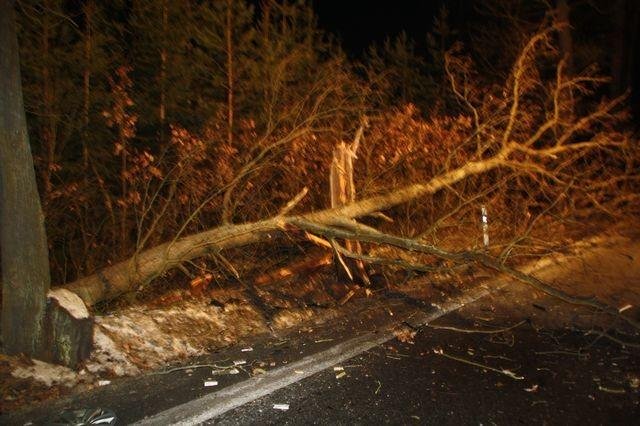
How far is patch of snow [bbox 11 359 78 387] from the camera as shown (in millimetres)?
3932

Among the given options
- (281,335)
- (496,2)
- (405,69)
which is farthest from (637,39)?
(281,335)

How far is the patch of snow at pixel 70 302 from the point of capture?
425 cm

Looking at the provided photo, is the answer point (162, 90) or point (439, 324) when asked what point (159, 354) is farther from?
point (162, 90)

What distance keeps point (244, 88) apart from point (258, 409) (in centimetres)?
671

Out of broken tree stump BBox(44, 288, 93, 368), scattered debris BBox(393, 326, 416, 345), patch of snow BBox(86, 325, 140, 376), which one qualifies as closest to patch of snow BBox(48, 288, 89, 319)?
broken tree stump BBox(44, 288, 93, 368)

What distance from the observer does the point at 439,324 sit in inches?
219

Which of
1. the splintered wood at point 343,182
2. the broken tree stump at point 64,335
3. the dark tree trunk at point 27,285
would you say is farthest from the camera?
the splintered wood at point 343,182

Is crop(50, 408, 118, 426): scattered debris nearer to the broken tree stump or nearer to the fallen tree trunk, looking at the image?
the broken tree stump

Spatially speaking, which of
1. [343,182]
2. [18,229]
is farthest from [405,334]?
[18,229]

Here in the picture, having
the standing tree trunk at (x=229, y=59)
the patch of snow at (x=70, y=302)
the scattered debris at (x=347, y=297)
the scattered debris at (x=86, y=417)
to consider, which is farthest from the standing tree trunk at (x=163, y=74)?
the scattered debris at (x=86, y=417)

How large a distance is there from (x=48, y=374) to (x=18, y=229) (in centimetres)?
118

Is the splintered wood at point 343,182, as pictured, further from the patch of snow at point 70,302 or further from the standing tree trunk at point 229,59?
the patch of snow at point 70,302

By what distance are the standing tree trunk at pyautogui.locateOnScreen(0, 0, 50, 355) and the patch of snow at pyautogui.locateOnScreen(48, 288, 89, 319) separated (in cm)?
12

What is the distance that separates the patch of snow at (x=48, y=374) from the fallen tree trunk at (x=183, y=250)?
93 centimetres
